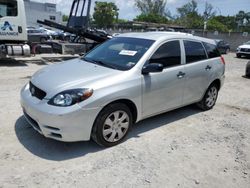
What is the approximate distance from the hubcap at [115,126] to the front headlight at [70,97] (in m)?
0.54

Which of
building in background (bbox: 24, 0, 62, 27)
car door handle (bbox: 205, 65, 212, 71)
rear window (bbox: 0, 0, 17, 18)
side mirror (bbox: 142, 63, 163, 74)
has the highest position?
building in background (bbox: 24, 0, 62, 27)

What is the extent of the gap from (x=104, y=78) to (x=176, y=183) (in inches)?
68.7

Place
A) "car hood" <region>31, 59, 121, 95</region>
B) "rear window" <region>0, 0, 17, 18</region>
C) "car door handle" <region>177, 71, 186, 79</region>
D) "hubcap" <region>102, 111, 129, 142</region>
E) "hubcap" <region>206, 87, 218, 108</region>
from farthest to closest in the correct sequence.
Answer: "rear window" <region>0, 0, 17, 18</region>
"hubcap" <region>206, 87, 218, 108</region>
"car door handle" <region>177, 71, 186, 79</region>
"hubcap" <region>102, 111, 129, 142</region>
"car hood" <region>31, 59, 121, 95</region>

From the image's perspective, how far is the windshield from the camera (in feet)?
14.6

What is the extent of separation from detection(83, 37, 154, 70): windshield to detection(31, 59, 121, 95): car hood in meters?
0.22

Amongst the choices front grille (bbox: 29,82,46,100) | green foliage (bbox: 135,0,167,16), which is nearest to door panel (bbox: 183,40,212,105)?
front grille (bbox: 29,82,46,100)

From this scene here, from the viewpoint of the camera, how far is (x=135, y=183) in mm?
3275

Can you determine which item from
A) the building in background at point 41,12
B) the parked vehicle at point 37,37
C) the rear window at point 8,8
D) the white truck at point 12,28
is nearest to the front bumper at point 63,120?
the white truck at point 12,28

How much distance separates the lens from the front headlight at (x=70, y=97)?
3605 millimetres

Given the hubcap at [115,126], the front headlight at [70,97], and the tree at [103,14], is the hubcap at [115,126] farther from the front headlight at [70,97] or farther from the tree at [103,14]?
the tree at [103,14]

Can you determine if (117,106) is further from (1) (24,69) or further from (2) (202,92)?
(1) (24,69)

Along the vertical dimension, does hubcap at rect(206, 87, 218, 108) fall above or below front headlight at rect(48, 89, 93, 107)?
below

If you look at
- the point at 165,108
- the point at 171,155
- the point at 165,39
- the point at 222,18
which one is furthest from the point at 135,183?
the point at 222,18

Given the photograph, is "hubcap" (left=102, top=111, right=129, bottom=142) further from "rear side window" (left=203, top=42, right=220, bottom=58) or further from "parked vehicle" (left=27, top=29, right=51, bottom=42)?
"parked vehicle" (left=27, top=29, right=51, bottom=42)
